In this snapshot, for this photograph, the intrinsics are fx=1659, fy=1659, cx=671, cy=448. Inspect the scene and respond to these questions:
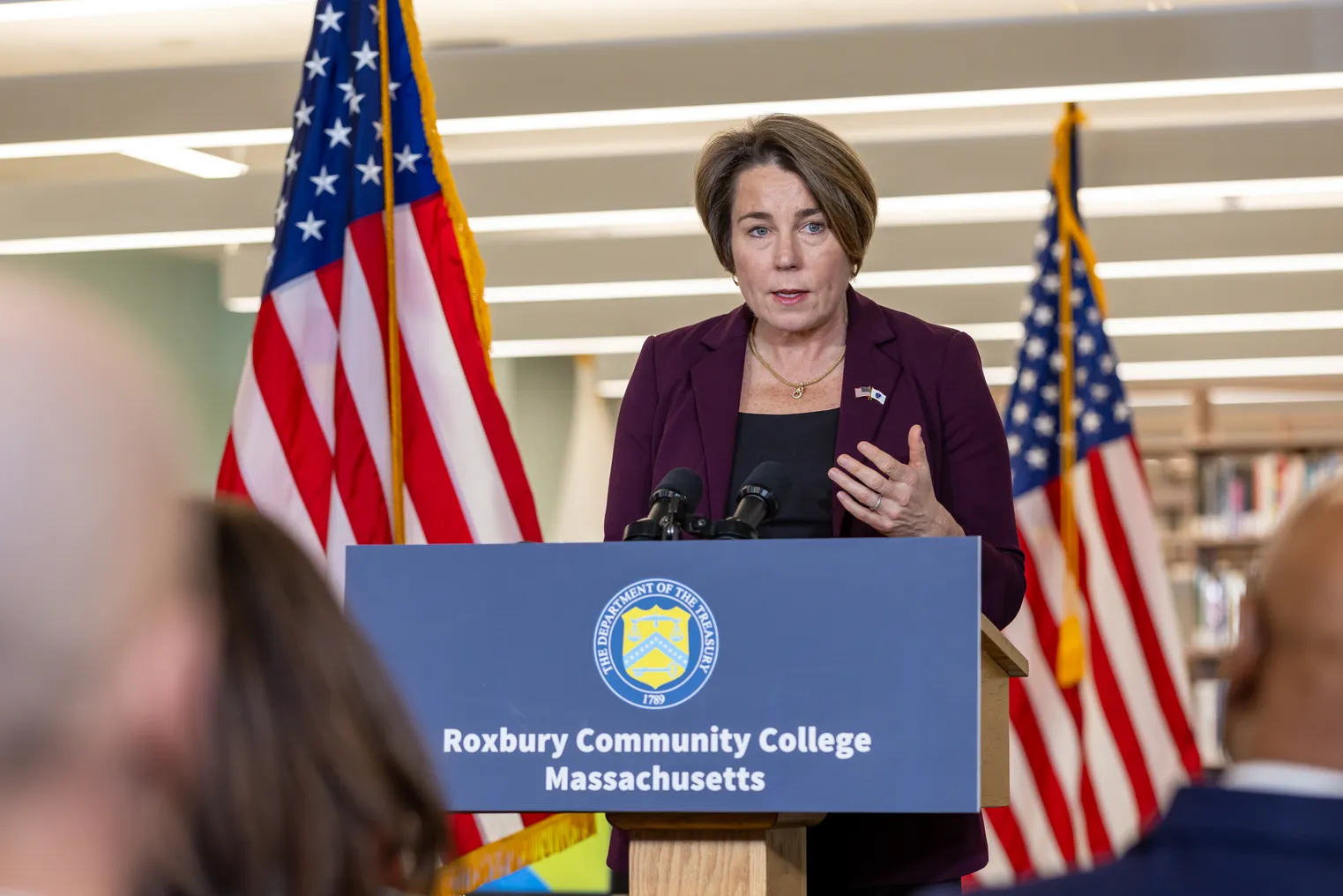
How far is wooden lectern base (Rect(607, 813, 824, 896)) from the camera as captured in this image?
67.4 inches

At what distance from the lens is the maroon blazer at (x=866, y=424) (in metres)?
2.10

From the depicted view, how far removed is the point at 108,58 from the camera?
4875 millimetres

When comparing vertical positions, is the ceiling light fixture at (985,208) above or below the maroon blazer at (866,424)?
above

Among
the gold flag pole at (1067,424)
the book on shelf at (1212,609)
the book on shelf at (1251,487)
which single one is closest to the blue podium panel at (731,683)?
the gold flag pole at (1067,424)

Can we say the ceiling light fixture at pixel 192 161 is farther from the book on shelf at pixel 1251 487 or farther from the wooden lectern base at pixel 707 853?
the book on shelf at pixel 1251 487

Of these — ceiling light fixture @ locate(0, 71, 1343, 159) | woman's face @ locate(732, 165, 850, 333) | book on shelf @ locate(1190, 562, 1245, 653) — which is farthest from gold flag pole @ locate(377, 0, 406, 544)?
book on shelf @ locate(1190, 562, 1245, 653)

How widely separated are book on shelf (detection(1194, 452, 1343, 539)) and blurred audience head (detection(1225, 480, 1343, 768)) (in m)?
8.01

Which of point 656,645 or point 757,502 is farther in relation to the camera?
point 757,502

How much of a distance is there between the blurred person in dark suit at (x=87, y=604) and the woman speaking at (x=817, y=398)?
1514mm

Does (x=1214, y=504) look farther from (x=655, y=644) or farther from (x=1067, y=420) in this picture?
(x=655, y=644)

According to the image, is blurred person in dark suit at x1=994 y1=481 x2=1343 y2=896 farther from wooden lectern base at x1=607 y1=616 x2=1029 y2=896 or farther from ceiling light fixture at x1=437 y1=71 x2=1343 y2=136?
ceiling light fixture at x1=437 y1=71 x2=1343 y2=136

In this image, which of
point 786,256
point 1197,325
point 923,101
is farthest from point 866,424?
point 1197,325

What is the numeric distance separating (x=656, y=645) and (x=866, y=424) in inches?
22.8

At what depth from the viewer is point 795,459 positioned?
6.98ft
